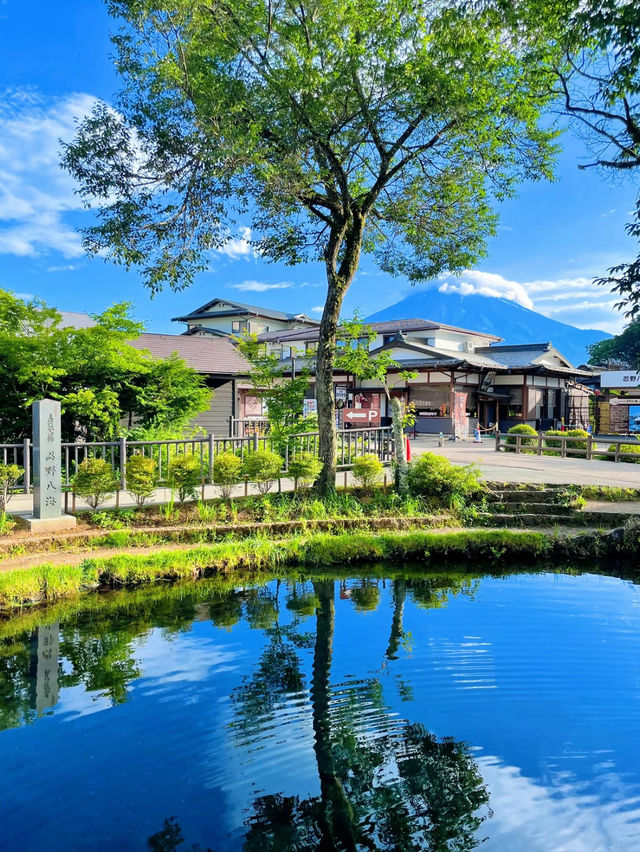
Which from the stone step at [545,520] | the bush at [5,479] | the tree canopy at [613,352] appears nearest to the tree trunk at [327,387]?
the stone step at [545,520]

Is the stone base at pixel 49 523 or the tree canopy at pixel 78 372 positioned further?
the tree canopy at pixel 78 372

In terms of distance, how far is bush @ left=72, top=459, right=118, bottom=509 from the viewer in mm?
9250

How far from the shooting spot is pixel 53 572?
7301 mm

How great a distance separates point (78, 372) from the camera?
43.1ft

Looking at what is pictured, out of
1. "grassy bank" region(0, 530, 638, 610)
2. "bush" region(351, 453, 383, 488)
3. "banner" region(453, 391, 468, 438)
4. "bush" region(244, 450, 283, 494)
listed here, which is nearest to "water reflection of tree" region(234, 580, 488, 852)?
"grassy bank" region(0, 530, 638, 610)

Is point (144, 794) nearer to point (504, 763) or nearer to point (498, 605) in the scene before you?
point (504, 763)

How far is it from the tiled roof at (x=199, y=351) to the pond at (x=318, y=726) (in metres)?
12.1

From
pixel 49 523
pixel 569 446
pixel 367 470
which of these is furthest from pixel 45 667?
pixel 569 446

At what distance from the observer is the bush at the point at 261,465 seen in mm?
10406

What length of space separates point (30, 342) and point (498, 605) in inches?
406

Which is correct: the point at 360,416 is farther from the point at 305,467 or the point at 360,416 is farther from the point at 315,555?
the point at 315,555

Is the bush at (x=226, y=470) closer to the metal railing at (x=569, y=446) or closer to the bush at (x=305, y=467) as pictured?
the bush at (x=305, y=467)

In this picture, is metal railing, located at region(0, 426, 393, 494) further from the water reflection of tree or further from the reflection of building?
the water reflection of tree

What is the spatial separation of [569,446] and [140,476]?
17.3m
